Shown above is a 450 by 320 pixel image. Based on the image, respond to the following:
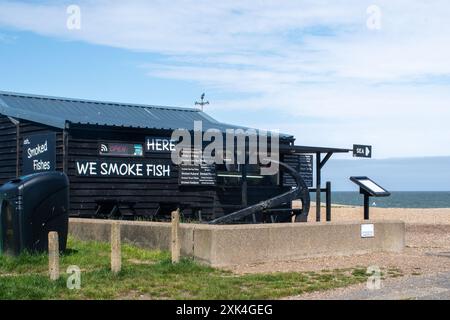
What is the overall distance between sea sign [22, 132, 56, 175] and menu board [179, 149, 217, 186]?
3.67 meters

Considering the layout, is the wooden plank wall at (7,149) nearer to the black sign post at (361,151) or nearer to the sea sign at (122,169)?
the sea sign at (122,169)

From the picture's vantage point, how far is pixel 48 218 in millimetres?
11945

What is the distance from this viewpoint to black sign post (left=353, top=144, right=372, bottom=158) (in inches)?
656

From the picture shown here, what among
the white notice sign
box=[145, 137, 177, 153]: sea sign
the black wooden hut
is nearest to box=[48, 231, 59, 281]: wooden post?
the white notice sign

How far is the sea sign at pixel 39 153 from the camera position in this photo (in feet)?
58.6

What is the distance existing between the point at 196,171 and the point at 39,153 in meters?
4.39

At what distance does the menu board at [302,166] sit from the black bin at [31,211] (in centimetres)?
1125

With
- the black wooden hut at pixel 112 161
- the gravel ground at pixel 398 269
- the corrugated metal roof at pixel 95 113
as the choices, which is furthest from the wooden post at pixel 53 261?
the corrugated metal roof at pixel 95 113

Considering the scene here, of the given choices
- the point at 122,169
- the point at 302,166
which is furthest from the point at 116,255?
the point at 302,166

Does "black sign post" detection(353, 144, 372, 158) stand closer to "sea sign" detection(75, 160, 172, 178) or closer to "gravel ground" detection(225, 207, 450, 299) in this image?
"gravel ground" detection(225, 207, 450, 299)

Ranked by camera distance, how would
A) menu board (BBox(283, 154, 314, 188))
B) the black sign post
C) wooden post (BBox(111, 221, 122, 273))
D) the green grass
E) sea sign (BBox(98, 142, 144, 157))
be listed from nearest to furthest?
the green grass
wooden post (BBox(111, 221, 122, 273))
the black sign post
sea sign (BBox(98, 142, 144, 157))
menu board (BBox(283, 154, 314, 188))

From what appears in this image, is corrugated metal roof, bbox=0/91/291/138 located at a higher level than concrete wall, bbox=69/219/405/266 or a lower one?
higher

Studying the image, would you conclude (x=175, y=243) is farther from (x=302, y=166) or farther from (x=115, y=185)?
(x=302, y=166)

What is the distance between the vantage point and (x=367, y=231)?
46.2ft
